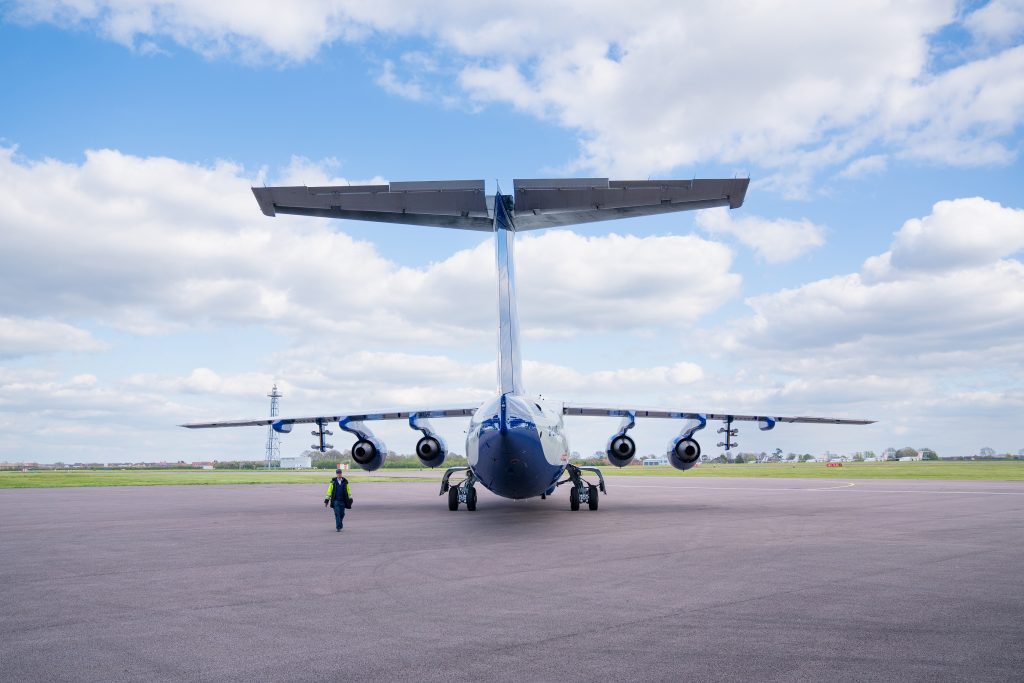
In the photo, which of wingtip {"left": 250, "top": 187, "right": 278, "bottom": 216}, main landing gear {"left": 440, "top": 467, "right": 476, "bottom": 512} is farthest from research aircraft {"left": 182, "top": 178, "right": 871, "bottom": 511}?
main landing gear {"left": 440, "top": 467, "right": 476, "bottom": 512}

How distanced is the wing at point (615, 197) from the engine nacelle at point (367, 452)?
9.62 meters

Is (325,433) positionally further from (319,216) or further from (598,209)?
(598,209)

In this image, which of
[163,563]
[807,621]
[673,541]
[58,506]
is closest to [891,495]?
[673,541]

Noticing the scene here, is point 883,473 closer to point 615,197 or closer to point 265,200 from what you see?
point 615,197

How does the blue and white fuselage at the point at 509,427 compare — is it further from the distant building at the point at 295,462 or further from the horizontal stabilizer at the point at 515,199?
the distant building at the point at 295,462

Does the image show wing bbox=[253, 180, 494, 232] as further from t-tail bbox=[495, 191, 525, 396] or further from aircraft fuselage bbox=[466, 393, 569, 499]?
aircraft fuselage bbox=[466, 393, 569, 499]

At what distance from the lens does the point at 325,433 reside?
891 inches

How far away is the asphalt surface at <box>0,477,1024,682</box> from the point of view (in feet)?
18.2

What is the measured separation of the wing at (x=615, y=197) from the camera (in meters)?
14.6

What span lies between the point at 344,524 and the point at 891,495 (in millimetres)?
21950

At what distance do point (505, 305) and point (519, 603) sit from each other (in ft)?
33.3

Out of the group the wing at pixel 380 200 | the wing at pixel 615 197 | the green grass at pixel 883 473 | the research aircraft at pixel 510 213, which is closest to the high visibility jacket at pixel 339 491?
the research aircraft at pixel 510 213

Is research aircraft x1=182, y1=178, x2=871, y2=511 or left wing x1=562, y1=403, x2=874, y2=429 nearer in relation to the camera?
research aircraft x1=182, y1=178, x2=871, y2=511

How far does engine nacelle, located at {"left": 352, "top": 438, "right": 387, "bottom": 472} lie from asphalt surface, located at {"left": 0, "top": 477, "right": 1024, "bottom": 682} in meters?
5.91
